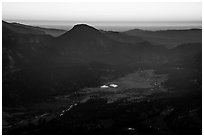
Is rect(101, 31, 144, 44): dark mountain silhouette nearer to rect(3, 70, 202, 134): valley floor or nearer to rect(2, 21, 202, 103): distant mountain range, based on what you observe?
rect(2, 21, 202, 103): distant mountain range

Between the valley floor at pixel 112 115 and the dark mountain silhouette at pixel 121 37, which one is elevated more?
the dark mountain silhouette at pixel 121 37

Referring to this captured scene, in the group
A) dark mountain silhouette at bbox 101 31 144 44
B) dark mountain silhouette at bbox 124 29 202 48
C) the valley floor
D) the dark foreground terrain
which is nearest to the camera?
the valley floor

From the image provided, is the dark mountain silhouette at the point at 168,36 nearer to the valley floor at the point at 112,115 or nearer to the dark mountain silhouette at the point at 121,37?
the dark mountain silhouette at the point at 121,37

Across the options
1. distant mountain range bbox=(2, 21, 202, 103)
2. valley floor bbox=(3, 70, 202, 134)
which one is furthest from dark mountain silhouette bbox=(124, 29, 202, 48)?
valley floor bbox=(3, 70, 202, 134)

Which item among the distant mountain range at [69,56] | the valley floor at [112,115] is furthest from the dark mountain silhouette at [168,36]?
the valley floor at [112,115]

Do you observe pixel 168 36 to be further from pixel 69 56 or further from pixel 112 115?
pixel 112 115

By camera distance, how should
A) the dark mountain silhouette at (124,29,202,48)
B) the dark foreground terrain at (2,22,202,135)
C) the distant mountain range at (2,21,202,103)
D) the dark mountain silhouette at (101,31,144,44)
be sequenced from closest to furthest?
1. the dark foreground terrain at (2,22,202,135)
2. the distant mountain range at (2,21,202,103)
3. the dark mountain silhouette at (101,31,144,44)
4. the dark mountain silhouette at (124,29,202,48)

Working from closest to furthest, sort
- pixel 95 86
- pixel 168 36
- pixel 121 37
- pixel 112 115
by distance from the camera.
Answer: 1. pixel 112 115
2. pixel 95 86
3. pixel 121 37
4. pixel 168 36

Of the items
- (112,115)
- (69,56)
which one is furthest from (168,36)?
(112,115)

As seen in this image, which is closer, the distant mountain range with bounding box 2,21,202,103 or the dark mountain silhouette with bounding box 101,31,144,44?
the distant mountain range with bounding box 2,21,202,103
